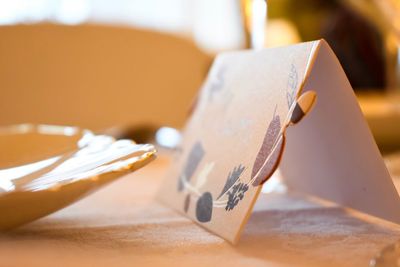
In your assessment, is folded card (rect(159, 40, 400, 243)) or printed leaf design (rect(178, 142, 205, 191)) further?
printed leaf design (rect(178, 142, 205, 191))

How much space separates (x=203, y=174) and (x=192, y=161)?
0.06 metres

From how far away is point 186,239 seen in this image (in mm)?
442

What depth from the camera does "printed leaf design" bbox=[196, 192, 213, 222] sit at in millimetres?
482

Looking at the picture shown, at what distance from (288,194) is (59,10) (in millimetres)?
2026

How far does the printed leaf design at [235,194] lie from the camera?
44 centimetres

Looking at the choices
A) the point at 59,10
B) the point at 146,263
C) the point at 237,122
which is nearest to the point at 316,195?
the point at 237,122

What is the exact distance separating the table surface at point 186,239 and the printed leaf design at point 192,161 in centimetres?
4

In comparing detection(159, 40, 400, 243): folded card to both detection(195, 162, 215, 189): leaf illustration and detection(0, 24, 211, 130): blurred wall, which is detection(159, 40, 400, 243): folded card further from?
detection(0, 24, 211, 130): blurred wall

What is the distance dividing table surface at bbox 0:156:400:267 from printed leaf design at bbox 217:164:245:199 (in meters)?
0.04

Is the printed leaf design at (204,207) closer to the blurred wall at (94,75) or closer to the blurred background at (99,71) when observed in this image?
the blurred background at (99,71)

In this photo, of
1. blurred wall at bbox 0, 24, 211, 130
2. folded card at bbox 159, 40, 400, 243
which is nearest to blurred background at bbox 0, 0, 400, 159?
blurred wall at bbox 0, 24, 211, 130

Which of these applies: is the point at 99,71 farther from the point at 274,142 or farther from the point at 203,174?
the point at 274,142

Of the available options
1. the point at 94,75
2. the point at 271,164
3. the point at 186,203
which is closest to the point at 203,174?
the point at 186,203

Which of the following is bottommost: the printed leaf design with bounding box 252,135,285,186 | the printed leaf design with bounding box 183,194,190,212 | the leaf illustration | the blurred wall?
the blurred wall
